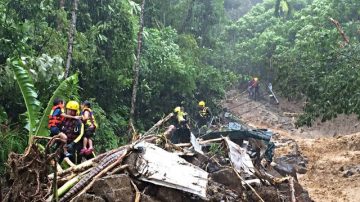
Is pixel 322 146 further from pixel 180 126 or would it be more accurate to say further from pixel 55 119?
pixel 55 119

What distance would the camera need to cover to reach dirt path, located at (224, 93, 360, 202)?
549 inches

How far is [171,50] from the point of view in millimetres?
18562

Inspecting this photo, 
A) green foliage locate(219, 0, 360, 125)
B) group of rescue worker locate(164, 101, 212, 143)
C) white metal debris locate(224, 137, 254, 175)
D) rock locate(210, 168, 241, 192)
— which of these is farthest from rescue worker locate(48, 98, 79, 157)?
green foliage locate(219, 0, 360, 125)

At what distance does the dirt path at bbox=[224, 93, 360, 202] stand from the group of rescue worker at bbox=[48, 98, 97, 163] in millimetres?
7279

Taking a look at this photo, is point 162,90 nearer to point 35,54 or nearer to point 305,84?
Answer: point 305,84

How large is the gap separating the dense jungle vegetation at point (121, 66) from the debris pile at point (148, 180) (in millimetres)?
1177

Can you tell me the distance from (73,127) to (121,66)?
7089 mm

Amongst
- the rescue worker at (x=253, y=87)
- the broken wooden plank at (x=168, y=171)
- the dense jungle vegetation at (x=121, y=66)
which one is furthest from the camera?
the rescue worker at (x=253, y=87)

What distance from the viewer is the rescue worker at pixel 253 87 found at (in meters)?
29.9

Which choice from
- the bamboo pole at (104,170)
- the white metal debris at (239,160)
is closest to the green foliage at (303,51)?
the white metal debris at (239,160)

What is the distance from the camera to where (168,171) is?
690 centimetres

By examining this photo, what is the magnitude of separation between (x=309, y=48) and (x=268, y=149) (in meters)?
7.18

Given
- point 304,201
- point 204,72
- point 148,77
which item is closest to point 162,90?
point 148,77

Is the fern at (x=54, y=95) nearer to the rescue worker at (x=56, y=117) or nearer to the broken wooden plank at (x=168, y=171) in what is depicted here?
the rescue worker at (x=56, y=117)
